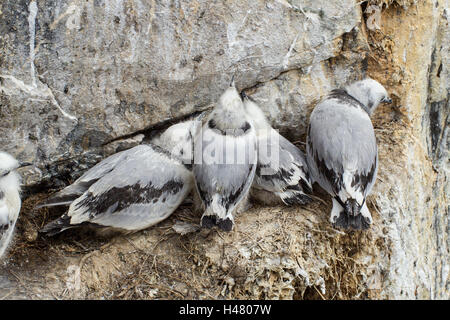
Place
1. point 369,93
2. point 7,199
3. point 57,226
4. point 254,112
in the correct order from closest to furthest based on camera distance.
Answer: point 7,199
point 57,226
point 254,112
point 369,93

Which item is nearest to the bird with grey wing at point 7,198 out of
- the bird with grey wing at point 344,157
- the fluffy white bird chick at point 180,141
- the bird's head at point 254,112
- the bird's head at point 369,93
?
the fluffy white bird chick at point 180,141

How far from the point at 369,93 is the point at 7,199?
2.90 m

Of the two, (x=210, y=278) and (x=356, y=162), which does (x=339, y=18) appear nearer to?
(x=356, y=162)

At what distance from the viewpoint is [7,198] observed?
3551 mm

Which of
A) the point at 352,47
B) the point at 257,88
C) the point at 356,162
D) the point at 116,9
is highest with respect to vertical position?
the point at 116,9

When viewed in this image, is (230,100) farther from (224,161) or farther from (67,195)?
(67,195)

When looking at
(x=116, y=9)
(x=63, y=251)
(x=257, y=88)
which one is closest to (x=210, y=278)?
(x=63, y=251)

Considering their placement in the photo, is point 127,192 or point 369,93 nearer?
point 127,192

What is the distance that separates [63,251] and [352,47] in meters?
2.81

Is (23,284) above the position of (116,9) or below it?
below

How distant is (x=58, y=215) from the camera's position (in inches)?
160

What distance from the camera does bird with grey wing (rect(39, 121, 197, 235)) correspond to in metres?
3.71

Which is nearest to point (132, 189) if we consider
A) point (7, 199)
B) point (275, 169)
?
point (7, 199)

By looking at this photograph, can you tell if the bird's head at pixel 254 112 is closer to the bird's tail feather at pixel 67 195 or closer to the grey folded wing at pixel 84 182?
the grey folded wing at pixel 84 182
